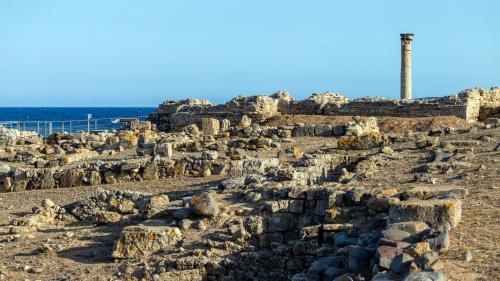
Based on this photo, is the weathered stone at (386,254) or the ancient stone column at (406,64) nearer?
the weathered stone at (386,254)

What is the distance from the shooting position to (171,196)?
13.3 m

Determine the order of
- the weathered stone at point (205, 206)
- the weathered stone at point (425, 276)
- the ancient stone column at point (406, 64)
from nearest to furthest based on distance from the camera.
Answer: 1. the weathered stone at point (425, 276)
2. the weathered stone at point (205, 206)
3. the ancient stone column at point (406, 64)

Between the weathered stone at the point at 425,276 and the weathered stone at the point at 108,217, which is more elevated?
the weathered stone at the point at 425,276

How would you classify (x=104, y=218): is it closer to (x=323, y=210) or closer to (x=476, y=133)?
(x=323, y=210)

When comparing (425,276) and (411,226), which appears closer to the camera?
(425,276)

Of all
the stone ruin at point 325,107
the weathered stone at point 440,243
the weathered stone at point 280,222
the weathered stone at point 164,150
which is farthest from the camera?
the stone ruin at point 325,107

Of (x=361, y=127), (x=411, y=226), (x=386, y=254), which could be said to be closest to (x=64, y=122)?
(x=361, y=127)

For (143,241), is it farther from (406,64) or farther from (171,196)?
(406,64)

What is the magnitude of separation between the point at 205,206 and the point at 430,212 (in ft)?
12.1

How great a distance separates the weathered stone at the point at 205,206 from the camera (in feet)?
33.6

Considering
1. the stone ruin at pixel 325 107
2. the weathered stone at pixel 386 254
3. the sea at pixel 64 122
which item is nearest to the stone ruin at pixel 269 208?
the weathered stone at pixel 386 254

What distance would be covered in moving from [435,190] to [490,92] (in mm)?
22319

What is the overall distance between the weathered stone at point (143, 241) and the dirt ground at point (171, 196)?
0.21 m

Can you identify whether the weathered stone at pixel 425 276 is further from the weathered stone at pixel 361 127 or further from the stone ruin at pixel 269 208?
the weathered stone at pixel 361 127
